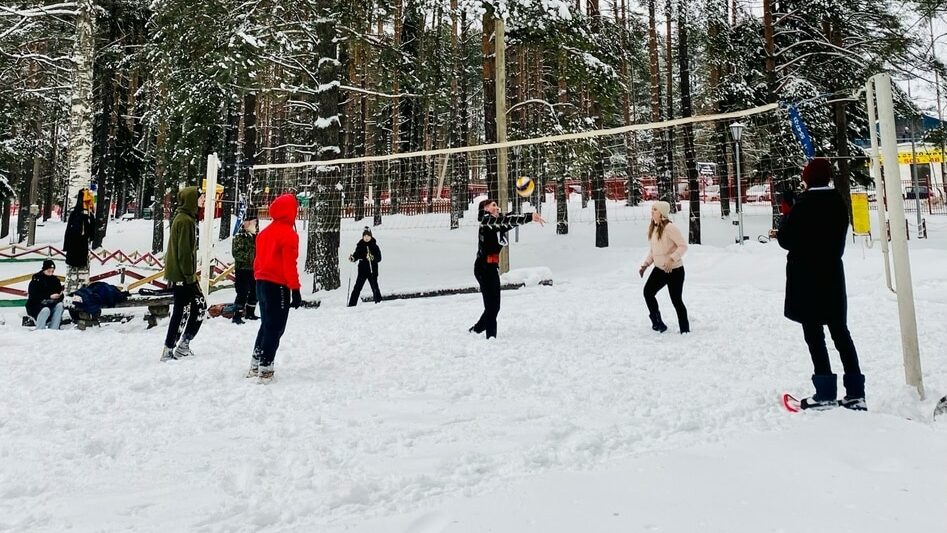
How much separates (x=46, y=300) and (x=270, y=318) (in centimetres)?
578

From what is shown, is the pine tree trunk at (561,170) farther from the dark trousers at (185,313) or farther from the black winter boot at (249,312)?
the dark trousers at (185,313)

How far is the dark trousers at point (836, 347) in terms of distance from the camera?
3.66m

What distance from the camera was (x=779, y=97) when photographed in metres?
17.1

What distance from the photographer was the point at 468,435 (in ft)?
11.2

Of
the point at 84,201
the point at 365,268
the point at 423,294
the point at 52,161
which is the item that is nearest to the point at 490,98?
the point at 423,294

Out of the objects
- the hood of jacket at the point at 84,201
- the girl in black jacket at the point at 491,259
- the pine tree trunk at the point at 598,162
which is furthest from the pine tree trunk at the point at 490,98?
the hood of jacket at the point at 84,201

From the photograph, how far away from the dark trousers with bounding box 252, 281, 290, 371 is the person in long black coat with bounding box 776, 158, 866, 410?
406cm

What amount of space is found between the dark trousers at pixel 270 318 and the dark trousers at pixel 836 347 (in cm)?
410

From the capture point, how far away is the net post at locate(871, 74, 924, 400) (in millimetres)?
3803

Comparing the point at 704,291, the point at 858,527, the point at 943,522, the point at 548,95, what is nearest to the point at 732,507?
the point at 858,527

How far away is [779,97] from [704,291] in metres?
9.57

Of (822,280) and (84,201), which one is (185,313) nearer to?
(84,201)

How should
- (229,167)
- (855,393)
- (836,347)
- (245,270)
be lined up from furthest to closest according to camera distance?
1. (229,167)
2. (245,270)
3. (836,347)
4. (855,393)

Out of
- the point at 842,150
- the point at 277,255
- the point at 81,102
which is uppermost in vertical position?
the point at 842,150
